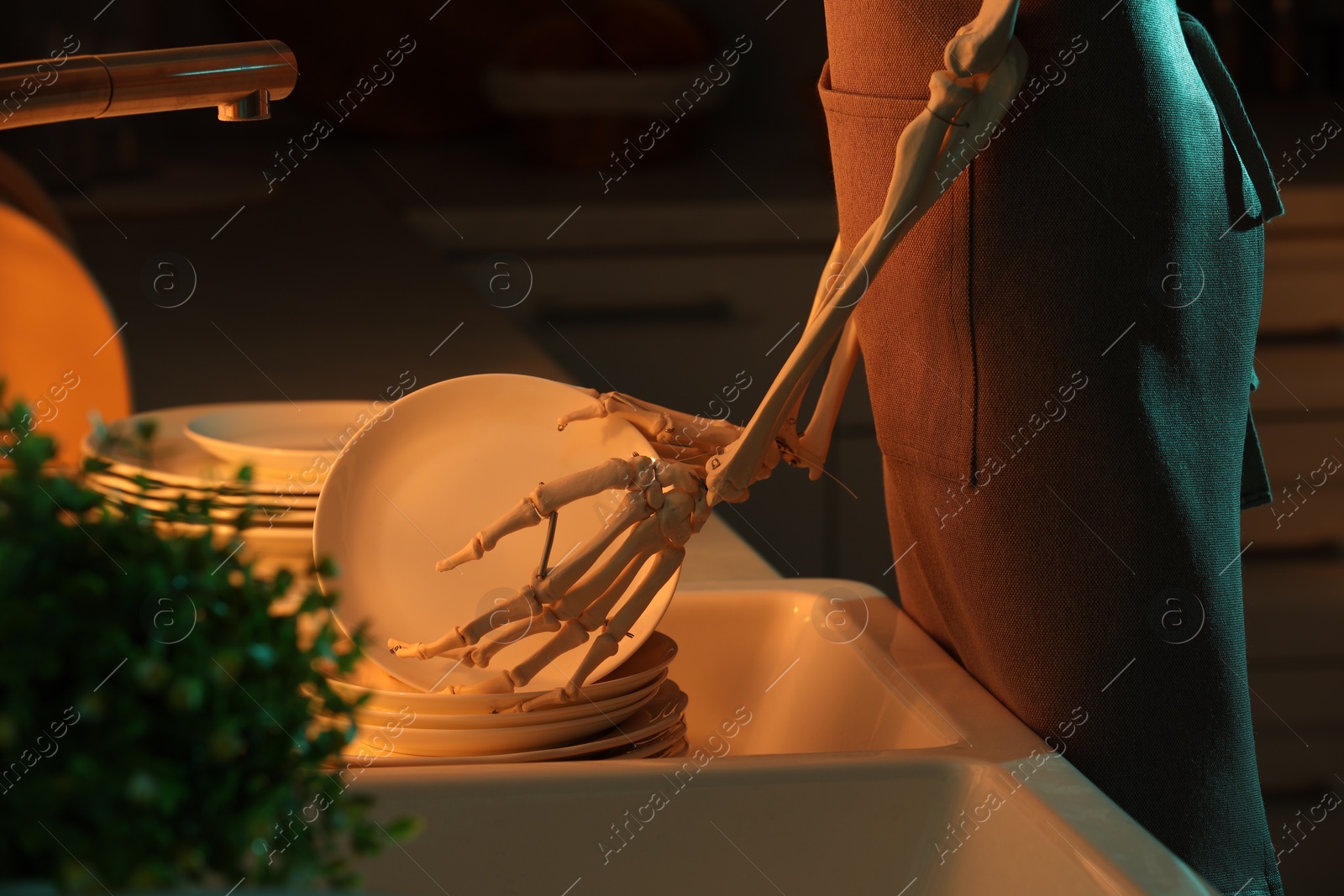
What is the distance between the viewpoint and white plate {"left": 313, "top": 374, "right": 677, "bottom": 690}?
2.14ft

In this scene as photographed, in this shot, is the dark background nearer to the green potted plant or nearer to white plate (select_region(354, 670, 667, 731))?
white plate (select_region(354, 670, 667, 731))

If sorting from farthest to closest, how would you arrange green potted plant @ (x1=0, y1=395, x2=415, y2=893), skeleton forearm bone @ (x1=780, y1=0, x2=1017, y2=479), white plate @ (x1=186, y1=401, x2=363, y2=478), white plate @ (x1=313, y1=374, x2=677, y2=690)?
white plate @ (x1=186, y1=401, x2=363, y2=478) → white plate @ (x1=313, y1=374, x2=677, y2=690) → skeleton forearm bone @ (x1=780, y1=0, x2=1017, y2=479) → green potted plant @ (x1=0, y1=395, x2=415, y2=893)

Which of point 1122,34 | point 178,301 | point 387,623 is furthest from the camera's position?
point 178,301

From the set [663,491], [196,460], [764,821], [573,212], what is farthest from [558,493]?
[573,212]

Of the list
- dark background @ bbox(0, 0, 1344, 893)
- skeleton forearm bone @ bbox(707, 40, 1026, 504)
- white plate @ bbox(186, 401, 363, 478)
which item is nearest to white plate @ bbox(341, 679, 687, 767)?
skeleton forearm bone @ bbox(707, 40, 1026, 504)

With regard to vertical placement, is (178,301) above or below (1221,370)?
above

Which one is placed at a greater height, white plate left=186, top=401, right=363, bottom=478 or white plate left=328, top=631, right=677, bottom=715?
white plate left=186, top=401, right=363, bottom=478

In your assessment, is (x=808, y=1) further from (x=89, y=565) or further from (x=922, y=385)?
(x=89, y=565)

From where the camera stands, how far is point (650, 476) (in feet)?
1.89

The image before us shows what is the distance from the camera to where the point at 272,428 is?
0.90 metres

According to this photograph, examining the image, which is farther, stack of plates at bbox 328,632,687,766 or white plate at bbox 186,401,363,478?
white plate at bbox 186,401,363,478

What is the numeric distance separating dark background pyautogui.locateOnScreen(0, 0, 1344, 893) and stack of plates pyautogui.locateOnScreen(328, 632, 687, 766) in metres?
1.38

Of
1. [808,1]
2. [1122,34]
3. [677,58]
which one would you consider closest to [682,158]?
[677,58]

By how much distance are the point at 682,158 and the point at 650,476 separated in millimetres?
2311
